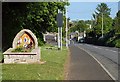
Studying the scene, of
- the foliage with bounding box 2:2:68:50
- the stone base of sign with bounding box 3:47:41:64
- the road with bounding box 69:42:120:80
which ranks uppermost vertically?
the foliage with bounding box 2:2:68:50

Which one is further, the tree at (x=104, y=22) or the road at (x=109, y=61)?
the tree at (x=104, y=22)

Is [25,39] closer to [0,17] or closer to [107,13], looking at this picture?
[0,17]

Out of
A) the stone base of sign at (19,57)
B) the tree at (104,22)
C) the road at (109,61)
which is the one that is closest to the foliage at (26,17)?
the stone base of sign at (19,57)

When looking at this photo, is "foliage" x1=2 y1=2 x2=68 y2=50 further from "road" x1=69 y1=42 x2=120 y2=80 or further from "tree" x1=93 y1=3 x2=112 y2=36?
"tree" x1=93 y1=3 x2=112 y2=36

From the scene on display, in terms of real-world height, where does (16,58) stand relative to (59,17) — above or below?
below

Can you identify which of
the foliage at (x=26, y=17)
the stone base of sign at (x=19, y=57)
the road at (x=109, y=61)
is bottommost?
the road at (x=109, y=61)

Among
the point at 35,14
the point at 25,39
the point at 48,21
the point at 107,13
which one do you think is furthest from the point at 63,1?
the point at 107,13

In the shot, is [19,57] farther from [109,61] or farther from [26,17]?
[26,17]

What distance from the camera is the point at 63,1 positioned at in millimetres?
44594

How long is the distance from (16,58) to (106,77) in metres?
6.56

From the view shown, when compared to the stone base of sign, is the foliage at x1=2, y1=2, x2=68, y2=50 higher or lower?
higher

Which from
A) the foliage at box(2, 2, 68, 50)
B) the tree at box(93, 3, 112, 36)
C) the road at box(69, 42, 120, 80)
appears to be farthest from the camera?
the tree at box(93, 3, 112, 36)

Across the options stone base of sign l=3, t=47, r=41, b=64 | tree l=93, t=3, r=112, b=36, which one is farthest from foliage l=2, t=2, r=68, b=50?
tree l=93, t=3, r=112, b=36

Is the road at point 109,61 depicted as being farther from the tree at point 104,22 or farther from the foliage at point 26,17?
the tree at point 104,22
